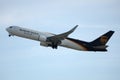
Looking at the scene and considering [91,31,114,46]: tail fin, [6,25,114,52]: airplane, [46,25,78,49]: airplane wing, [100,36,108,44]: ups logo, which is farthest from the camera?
[100,36,108,44]: ups logo

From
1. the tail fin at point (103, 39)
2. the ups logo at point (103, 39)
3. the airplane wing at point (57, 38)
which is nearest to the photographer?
the airplane wing at point (57, 38)

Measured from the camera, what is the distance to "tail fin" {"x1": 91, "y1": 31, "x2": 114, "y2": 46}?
93.3 metres

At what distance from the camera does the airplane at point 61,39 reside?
288 ft

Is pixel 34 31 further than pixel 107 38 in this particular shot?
No

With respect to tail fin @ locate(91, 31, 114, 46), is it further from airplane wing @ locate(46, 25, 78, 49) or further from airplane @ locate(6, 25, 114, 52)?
airplane wing @ locate(46, 25, 78, 49)

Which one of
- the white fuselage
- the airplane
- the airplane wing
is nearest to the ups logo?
the airplane

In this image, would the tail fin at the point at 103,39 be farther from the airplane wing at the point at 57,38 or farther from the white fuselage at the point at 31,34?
the airplane wing at the point at 57,38

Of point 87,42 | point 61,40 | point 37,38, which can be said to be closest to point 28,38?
point 37,38

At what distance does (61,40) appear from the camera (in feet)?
294

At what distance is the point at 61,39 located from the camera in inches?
3497

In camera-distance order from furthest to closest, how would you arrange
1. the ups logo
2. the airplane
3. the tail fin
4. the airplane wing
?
the ups logo
the tail fin
the airplane
the airplane wing

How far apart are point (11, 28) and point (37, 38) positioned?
764cm

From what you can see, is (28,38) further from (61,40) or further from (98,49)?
(98,49)

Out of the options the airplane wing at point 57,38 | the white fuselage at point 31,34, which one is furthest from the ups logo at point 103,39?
the airplane wing at point 57,38
